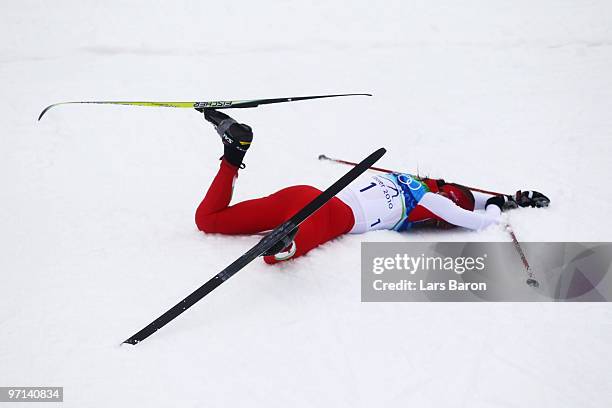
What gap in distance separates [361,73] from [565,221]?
2.91 meters

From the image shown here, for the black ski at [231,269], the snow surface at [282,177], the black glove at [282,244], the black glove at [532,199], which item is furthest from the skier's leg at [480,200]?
the black glove at [282,244]

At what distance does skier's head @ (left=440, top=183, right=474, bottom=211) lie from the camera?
3180mm

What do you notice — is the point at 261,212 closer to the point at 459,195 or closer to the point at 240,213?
the point at 240,213

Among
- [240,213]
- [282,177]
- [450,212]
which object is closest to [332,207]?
[240,213]

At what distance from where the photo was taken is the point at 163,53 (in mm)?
5828

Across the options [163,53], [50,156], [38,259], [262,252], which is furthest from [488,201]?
[163,53]

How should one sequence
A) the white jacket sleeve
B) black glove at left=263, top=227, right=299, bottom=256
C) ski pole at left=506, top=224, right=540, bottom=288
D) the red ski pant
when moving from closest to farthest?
black glove at left=263, top=227, right=299, bottom=256 < ski pole at left=506, top=224, right=540, bottom=288 < the red ski pant < the white jacket sleeve

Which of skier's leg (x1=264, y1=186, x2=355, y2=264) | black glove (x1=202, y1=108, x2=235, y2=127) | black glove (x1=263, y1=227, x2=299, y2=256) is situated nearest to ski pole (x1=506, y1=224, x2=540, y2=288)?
skier's leg (x1=264, y1=186, x2=355, y2=264)

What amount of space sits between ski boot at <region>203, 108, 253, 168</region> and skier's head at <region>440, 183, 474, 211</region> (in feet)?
4.21

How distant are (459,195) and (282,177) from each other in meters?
1.18

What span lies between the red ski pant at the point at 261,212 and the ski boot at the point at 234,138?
52 millimetres

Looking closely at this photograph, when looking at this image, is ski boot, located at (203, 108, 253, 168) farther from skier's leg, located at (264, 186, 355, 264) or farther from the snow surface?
the snow surface

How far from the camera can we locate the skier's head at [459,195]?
3.18m

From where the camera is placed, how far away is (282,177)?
3.69 m
